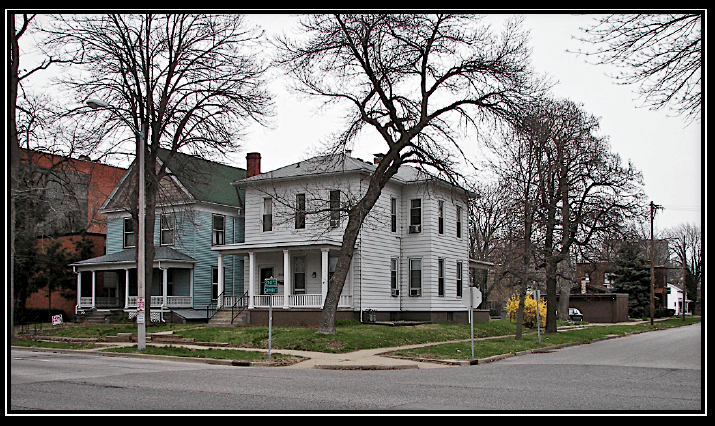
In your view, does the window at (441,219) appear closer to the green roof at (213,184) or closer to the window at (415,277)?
the window at (415,277)

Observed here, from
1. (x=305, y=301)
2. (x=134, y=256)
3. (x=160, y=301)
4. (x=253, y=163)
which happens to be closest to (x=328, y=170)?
(x=305, y=301)

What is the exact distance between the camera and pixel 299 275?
36781mm

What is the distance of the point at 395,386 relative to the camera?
1423 cm

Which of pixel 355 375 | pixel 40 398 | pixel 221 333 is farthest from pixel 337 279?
pixel 40 398

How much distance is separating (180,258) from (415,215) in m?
13.3

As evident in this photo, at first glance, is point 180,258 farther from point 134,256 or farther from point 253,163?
point 253,163

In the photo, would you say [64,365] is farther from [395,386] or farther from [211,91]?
[211,91]

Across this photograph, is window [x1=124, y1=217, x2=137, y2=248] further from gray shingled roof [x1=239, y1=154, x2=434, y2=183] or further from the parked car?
the parked car

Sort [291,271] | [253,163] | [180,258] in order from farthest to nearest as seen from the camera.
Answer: [253,163], [180,258], [291,271]

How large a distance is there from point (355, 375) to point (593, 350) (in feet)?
46.0

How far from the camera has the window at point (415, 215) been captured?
1467 inches

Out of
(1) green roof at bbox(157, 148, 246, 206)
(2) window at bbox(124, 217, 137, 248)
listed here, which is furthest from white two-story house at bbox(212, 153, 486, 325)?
(2) window at bbox(124, 217, 137, 248)

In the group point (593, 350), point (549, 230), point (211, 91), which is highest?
point (211, 91)
